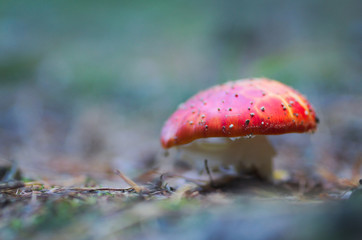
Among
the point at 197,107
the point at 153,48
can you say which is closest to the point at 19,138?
the point at 197,107

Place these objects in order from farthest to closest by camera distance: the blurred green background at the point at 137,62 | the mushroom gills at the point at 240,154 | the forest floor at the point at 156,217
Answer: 1. the blurred green background at the point at 137,62
2. the mushroom gills at the point at 240,154
3. the forest floor at the point at 156,217

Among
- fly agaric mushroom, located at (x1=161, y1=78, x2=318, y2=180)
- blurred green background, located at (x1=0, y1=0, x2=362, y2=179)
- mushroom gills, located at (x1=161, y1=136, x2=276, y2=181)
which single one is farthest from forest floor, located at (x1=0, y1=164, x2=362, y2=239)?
blurred green background, located at (x1=0, y1=0, x2=362, y2=179)

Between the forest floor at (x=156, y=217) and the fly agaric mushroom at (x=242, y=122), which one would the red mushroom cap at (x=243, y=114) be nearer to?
the fly agaric mushroom at (x=242, y=122)

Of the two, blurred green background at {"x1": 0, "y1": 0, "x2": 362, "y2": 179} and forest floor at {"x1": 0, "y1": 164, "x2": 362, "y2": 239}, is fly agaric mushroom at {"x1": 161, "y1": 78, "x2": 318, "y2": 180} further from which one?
blurred green background at {"x1": 0, "y1": 0, "x2": 362, "y2": 179}

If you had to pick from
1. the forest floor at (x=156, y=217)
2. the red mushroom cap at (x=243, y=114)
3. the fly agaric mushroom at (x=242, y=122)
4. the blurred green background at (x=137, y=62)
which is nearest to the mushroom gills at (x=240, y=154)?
the fly agaric mushroom at (x=242, y=122)

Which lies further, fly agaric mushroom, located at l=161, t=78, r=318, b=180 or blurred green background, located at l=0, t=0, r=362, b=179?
blurred green background, located at l=0, t=0, r=362, b=179

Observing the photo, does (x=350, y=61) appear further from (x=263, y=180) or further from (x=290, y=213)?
(x=290, y=213)
